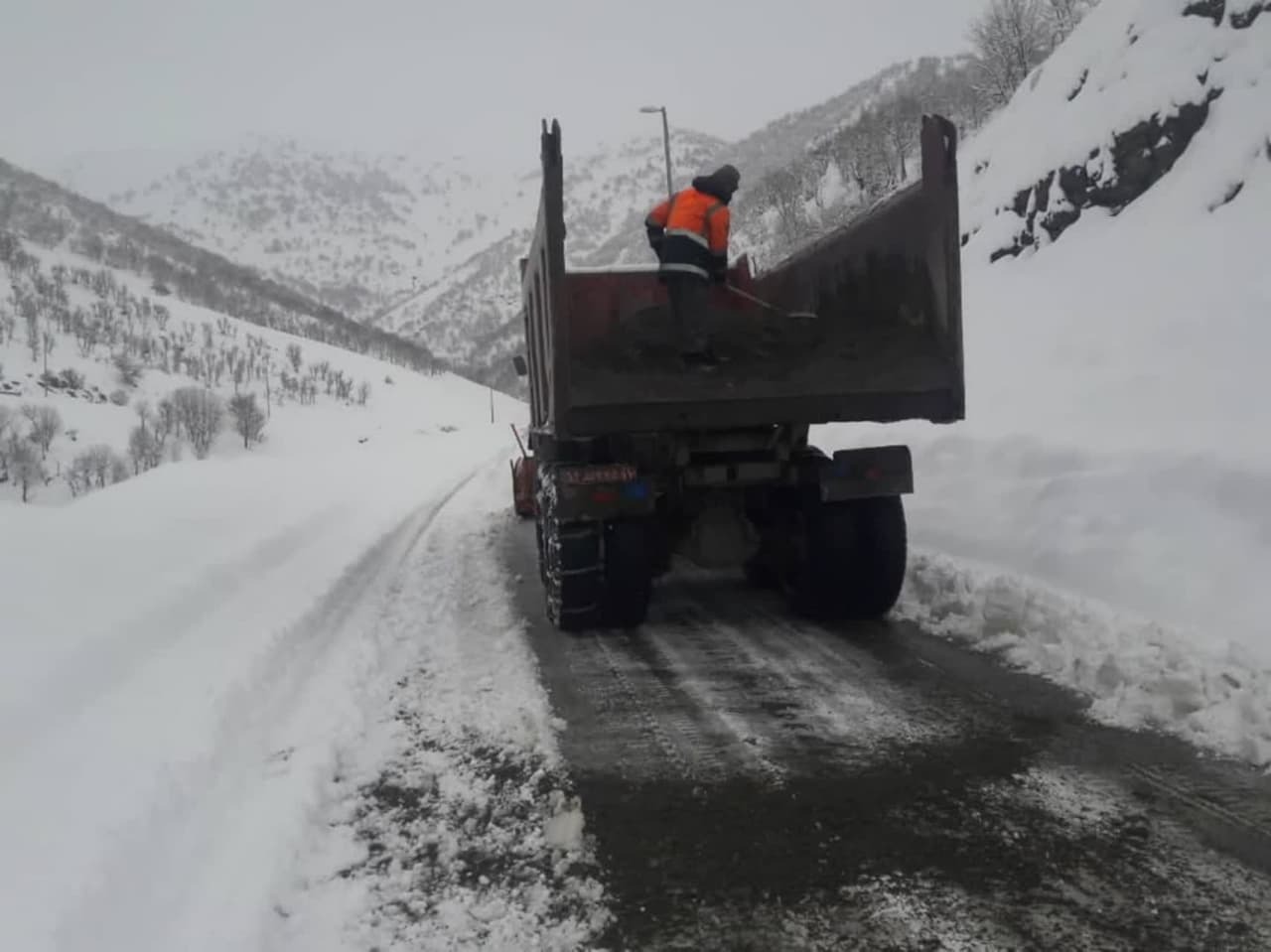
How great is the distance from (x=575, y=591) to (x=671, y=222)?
2.58 meters

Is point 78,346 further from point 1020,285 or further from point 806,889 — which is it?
point 806,889

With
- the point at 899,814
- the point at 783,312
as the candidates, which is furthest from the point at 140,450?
the point at 899,814

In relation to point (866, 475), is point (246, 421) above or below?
above

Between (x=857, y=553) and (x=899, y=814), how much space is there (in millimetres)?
2851

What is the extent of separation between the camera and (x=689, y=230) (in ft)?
19.3

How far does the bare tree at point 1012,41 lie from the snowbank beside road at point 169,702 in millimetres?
48947

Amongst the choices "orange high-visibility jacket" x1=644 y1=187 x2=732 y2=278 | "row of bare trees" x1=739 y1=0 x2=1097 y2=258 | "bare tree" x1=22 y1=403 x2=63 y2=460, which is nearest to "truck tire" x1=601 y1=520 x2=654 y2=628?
"orange high-visibility jacket" x1=644 y1=187 x2=732 y2=278

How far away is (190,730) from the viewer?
402 cm

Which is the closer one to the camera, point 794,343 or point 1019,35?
point 794,343

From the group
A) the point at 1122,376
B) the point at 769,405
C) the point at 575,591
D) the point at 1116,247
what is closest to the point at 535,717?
the point at 575,591

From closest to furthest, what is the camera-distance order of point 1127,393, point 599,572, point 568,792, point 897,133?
point 568,792 < point 599,572 < point 1127,393 < point 897,133

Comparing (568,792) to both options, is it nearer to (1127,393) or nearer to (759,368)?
(759,368)

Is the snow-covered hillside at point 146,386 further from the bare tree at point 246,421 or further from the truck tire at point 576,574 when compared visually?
the truck tire at point 576,574

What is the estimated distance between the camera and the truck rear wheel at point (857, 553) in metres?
5.96
